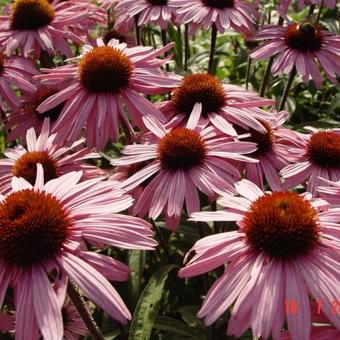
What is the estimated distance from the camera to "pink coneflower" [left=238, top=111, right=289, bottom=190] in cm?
198

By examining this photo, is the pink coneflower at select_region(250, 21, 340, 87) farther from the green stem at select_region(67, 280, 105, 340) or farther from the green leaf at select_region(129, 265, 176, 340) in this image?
the green stem at select_region(67, 280, 105, 340)

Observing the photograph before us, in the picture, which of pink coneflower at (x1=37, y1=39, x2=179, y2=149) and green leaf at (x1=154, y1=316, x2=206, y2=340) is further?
pink coneflower at (x1=37, y1=39, x2=179, y2=149)

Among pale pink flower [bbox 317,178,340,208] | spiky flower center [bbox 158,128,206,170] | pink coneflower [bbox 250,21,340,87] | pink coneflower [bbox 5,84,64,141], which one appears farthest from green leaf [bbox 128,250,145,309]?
pink coneflower [bbox 250,21,340,87]

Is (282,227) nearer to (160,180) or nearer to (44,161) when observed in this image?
(160,180)

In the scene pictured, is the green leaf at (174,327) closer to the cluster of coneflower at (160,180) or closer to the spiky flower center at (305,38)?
the cluster of coneflower at (160,180)

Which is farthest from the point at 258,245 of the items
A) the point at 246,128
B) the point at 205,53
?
the point at 205,53

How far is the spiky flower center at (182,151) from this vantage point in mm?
1835

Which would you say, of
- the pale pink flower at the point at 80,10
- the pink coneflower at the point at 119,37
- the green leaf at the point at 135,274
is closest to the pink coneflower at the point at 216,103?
the green leaf at the point at 135,274

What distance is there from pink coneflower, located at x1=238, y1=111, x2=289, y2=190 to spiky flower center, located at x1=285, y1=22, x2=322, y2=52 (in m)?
Answer: 0.62

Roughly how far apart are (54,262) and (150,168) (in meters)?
0.61

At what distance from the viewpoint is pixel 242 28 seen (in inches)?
107

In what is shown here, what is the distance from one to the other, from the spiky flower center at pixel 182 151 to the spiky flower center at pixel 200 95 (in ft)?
0.82

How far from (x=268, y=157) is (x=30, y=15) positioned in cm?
154

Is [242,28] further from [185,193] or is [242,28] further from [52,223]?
[52,223]
